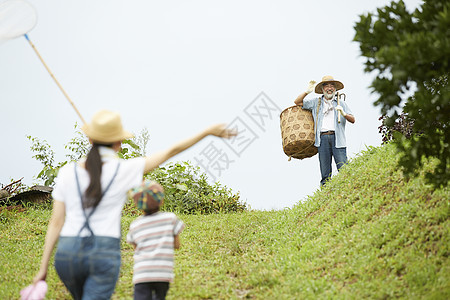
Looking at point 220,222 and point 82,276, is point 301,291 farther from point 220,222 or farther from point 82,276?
point 220,222

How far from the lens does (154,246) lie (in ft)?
11.8

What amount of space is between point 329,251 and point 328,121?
13.0ft

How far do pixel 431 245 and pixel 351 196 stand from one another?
7.90 ft

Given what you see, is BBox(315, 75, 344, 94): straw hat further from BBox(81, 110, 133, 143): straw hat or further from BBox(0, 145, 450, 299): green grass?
BBox(81, 110, 133, 143): straw hat

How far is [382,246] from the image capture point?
554 cm

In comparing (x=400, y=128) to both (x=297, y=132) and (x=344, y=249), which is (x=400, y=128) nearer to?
(x=297, y=132)

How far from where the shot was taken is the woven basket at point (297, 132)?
928cm

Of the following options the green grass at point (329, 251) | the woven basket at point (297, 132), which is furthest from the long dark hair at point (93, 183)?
the woven basket at point (297, 132)

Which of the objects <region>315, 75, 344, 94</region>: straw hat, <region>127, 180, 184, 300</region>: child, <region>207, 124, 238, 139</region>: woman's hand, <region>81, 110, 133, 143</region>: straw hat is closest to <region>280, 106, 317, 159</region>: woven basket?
<region>315, 75, 344, 94</region>: straw hat

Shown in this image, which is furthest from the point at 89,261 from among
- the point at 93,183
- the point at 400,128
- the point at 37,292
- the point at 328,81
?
the point at 400,128

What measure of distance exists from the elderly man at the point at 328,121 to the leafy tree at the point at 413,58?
13.2ft

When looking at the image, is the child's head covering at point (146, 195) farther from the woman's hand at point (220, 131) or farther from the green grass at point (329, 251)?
the green grass at point (329, 251)

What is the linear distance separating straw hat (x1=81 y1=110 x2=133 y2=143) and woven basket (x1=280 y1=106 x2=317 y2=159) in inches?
244

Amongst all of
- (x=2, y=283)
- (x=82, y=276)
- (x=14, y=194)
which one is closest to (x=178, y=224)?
(x=82, y=276)
